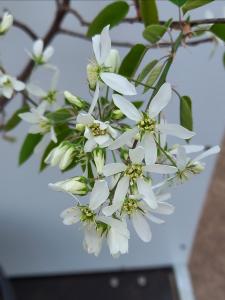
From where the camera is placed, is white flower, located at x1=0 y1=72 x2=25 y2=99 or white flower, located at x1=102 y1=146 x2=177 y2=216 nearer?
white flower, located at x1=102 y1=146 x2=177 y2=216

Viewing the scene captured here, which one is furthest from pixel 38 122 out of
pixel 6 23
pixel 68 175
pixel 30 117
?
pixel 68 175

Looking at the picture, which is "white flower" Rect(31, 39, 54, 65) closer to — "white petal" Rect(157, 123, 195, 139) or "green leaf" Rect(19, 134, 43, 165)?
"green leaf" Rect(19, 134, 43, 165)

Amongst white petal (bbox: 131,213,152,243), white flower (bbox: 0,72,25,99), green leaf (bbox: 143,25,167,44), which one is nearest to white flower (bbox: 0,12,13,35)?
white flower (bbox: 0,72,25,99)

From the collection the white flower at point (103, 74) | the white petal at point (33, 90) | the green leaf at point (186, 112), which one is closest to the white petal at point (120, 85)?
the white flower at point (103, 74)

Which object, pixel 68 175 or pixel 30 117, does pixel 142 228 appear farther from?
pixel 68 175

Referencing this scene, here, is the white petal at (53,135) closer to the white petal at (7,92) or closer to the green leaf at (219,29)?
the white petal at (7,92)

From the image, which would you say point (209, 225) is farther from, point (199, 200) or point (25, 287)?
point (25, 287)
